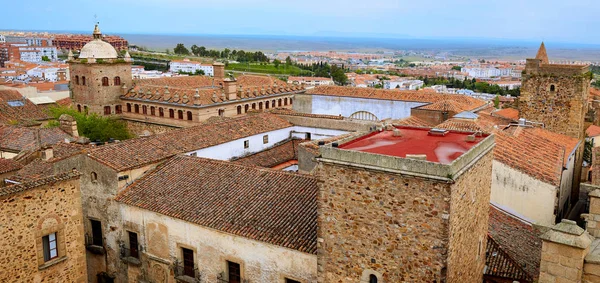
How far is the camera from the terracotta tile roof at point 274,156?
26688mm

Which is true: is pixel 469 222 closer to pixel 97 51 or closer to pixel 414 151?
pixel 414 151

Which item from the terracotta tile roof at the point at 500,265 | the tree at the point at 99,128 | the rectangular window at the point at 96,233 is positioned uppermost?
the tree at the point at 99,128

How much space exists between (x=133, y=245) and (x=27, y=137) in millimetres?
15047

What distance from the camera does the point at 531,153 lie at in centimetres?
2181

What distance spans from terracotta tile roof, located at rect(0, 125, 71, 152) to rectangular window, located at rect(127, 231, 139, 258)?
12642mm

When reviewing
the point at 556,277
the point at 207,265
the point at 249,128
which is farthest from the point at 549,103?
the point at 556,277

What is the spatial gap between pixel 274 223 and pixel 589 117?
29148mm

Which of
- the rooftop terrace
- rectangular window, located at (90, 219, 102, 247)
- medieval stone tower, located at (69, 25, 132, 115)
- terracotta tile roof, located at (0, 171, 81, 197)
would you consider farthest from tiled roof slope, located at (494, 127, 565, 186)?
medieval stone tower, located at (69, 25, 132, 115)

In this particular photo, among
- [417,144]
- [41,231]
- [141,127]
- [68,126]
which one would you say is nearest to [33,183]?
[41,231]

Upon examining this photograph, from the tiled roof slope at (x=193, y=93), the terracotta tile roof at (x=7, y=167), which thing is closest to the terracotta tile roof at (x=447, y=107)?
the tiled roof slope at (x=193, y=93)

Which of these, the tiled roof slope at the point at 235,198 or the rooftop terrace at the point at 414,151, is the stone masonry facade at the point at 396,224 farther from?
the tiled roof slope at the point at 235,198

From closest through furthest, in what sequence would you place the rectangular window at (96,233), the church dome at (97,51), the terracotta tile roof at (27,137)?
the rectangular window at (96,233) < the terracotta tile roof at (27,137) < the church dome at (97,51)

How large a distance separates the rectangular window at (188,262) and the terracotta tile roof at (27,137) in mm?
15467

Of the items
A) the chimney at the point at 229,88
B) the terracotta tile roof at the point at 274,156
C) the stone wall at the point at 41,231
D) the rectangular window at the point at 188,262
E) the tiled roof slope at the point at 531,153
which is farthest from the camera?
the chimney at the point at 229,88
